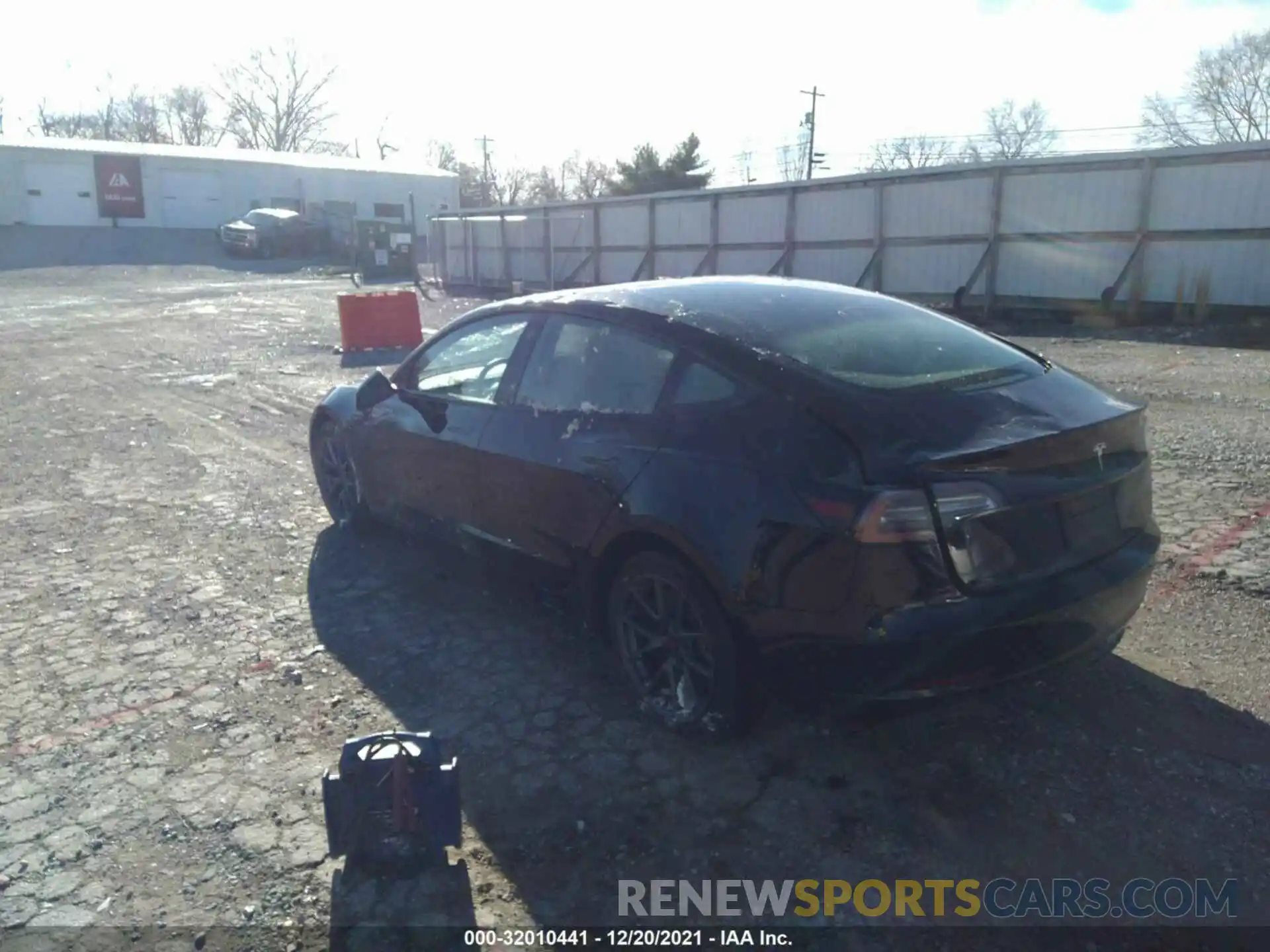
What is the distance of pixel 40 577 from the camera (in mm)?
5371

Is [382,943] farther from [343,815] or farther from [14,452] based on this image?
[14,452]

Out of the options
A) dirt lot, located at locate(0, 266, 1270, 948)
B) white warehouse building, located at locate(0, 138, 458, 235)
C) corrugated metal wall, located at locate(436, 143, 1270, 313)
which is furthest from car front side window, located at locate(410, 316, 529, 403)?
white warehouse building, located at locate(0, 138, 458, 235)

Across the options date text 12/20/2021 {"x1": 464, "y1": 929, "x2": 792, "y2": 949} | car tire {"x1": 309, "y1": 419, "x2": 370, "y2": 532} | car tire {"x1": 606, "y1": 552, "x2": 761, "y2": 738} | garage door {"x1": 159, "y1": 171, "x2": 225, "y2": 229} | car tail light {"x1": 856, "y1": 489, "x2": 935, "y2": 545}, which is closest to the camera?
date text 12/20/2021 {"x1": 464, "y1": 929, "x2": 792, "y2": 949}

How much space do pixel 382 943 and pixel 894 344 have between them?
263 centimetres

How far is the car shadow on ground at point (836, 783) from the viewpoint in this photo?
2861 millimetres

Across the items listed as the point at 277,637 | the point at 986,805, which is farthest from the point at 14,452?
the point at 986,805

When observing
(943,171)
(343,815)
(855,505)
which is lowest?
(343,815)

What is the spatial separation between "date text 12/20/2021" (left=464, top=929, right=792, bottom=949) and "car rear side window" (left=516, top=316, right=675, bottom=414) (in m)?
1.75

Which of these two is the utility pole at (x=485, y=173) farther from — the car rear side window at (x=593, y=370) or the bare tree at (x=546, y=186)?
the car rear side window at (x=593, y=370)

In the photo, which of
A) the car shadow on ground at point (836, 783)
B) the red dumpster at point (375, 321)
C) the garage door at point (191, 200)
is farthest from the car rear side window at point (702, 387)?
the garage door at point (191, 200)

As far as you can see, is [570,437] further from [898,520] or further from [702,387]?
[898,520]

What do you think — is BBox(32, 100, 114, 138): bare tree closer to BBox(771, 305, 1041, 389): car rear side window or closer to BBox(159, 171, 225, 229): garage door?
BBox(159, 171, 225, 229): garage door

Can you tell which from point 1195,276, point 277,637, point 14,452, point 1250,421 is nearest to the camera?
point 277,637

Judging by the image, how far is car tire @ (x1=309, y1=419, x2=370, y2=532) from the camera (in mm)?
5652
